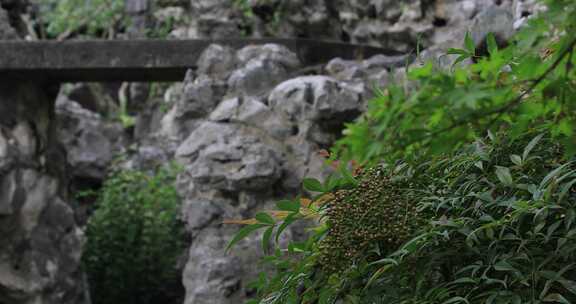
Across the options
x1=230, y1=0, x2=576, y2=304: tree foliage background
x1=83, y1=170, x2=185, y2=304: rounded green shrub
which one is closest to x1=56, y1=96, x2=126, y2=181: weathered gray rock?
x1=83, y1=170, x2=185, y2=304: rounded green shrub

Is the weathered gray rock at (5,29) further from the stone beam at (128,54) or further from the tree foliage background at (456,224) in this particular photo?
the tree foliage background at (456,224)

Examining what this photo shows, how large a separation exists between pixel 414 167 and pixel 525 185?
0.22m

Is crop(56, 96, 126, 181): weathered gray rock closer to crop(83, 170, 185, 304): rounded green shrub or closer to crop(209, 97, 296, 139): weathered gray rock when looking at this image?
crop(83, 170, 185, 304): rounded green shrub

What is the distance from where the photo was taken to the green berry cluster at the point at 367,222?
165 cm

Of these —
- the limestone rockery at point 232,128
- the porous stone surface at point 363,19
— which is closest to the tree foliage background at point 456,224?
the limestone rockery at point 232,128

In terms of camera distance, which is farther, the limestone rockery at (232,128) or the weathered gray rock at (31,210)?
the weathered gray rock at (31,210)

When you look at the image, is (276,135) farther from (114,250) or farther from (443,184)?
(114,250)

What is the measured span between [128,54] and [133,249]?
3.70 metres

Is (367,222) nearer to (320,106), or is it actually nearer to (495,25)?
(495,25)

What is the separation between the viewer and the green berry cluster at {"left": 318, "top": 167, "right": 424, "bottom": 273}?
165 cm

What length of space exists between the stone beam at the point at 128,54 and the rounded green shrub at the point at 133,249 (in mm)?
3373

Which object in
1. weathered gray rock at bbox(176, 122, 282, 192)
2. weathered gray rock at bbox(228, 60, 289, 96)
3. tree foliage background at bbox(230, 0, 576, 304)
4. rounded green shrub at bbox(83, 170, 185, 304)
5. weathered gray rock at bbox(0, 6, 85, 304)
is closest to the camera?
tree foliage background at bbox(230, 0, 576, 304)

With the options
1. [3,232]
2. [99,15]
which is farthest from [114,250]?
[99,15]

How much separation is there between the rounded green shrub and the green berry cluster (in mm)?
6445
